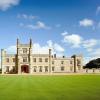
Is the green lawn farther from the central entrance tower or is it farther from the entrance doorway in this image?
the entrance doorway

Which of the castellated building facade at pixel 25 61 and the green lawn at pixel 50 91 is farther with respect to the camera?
the castellated building facade at pixel 25 61

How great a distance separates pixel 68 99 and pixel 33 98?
1872mm

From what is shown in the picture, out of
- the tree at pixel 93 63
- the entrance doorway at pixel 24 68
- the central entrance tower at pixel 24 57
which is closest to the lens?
the central entrance tower at pixel 24 57

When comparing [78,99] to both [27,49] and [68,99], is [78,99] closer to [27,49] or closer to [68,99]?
[68,99]

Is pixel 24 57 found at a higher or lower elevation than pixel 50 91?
higher

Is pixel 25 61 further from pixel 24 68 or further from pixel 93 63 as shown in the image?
pixel 93 63

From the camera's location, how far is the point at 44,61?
9256 centimetres

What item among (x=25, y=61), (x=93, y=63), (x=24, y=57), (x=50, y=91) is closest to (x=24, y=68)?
(x=25, y=61)

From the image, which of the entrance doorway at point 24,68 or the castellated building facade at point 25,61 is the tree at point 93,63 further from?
the entrance doorway at point 24,68

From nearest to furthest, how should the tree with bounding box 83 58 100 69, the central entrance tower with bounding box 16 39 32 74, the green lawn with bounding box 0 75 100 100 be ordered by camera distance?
the green lawn with bounding box 0 75 100 100 < the central entrance tower with bounding box 16 39 32 74 < the tree with bounding box 83 58 100 69

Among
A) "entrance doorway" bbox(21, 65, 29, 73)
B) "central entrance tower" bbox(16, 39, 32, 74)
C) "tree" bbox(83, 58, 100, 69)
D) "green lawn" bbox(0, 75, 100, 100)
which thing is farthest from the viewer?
"tree" bbox(83, 58, 100, 69)

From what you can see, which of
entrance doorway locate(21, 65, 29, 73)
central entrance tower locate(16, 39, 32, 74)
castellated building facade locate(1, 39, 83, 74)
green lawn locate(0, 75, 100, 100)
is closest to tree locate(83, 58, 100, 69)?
castellated building facade locate(1, 39, 83, 74)

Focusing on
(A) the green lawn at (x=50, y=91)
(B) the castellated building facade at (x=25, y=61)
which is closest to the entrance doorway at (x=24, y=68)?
(B) the castellated building facade at (x=25, y=61)

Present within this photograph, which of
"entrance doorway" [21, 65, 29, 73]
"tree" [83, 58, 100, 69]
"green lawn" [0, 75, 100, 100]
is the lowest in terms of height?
"green lawn" [0, 75, 100, 100]
